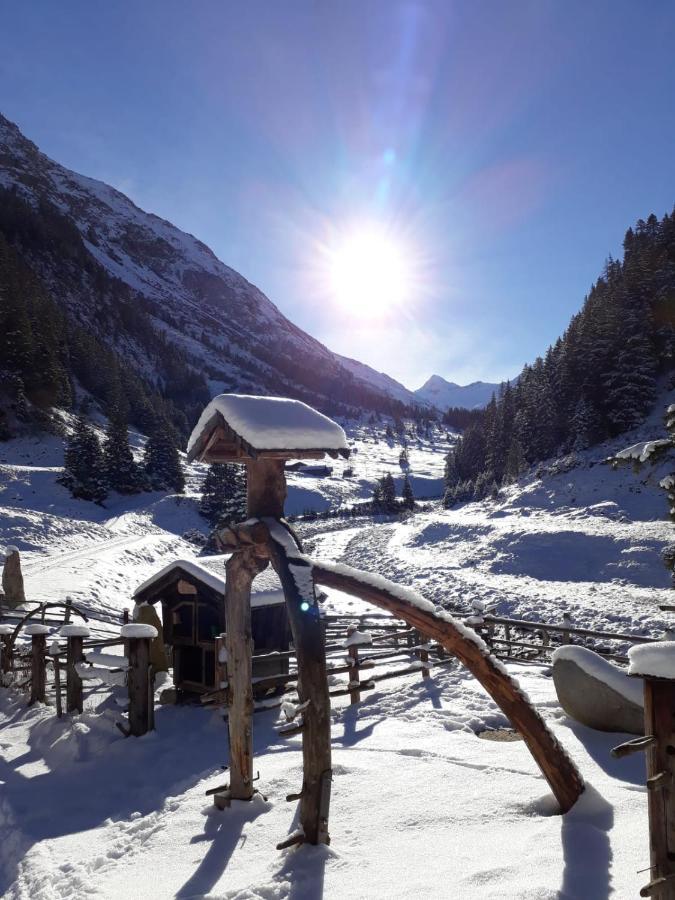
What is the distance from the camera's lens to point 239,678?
6.20 m

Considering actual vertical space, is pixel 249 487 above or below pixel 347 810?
above

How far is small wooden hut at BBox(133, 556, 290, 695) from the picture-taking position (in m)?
11.5

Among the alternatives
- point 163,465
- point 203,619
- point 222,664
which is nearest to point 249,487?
point 222,664

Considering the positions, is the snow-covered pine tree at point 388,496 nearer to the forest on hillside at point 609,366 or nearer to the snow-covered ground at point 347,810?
the forest on hillside at point 609,366

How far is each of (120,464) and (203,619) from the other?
39840mm

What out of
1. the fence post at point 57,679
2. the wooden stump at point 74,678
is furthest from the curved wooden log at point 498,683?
the fence post at point 57,679

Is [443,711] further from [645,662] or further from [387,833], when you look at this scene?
[645,662]

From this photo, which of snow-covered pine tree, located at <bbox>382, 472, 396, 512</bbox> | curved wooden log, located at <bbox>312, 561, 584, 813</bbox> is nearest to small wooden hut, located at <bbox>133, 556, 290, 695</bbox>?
curved wooden log, located at <bbox>312, 561, 584, 813</bbox>

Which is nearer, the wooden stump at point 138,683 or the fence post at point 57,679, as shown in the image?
the wooden stump at point 138,683

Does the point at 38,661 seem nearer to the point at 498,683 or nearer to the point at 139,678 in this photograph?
the point at 139,678

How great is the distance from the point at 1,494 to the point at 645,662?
41592 mm

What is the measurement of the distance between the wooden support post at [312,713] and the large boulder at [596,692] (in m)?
4.34

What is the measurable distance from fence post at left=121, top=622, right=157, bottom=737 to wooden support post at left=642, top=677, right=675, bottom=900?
26.7 ft

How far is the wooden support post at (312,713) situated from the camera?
16.2 feet
